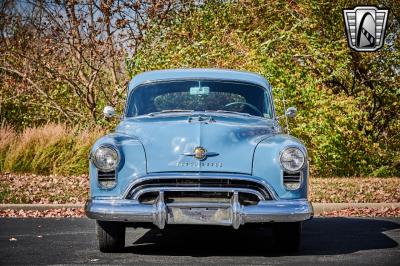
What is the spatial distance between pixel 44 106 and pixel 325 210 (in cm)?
1130

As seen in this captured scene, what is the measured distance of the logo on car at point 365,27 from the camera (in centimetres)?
1908

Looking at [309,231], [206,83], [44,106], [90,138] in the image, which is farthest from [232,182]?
[44,106]

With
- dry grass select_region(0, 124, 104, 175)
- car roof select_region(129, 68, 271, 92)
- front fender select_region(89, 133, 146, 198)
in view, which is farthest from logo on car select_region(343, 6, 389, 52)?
front fender select_region(89, 133, 146, 198)

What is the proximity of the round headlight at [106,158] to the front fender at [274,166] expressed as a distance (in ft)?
4.08

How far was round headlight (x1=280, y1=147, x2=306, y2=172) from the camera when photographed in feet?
24.9

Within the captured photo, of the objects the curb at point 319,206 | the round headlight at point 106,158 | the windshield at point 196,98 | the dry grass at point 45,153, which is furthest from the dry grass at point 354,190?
the round headlight at point 106,158

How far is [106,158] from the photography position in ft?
25.0

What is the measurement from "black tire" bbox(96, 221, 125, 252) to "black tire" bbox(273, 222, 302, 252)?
1.44 meters

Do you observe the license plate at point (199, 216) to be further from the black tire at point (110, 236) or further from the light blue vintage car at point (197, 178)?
the black tire at point (110, 236)

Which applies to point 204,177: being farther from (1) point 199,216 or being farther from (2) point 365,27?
(2) point 365,27

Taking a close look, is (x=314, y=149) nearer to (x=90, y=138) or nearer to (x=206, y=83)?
(x=90, y=138)

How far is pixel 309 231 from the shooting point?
1005 centimetres

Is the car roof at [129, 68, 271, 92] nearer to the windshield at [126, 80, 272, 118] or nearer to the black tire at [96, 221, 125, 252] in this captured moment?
the windshield at [126, 80, 272, 118]

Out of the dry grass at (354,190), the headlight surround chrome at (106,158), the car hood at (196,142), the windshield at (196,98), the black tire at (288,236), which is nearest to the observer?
the car hood at (196,142)
